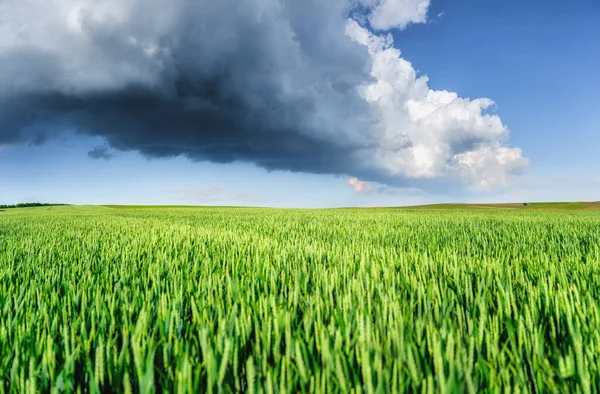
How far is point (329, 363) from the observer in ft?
3.76

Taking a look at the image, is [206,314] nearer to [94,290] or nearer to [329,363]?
[329,363]

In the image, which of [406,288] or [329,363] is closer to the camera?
[329,363]

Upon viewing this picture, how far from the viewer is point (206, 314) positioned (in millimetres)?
1738

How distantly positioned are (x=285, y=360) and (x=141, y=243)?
4654 mm

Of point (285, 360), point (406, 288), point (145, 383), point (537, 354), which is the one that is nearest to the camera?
point (145, 383)

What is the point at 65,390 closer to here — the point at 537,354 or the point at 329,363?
the point at 329,363

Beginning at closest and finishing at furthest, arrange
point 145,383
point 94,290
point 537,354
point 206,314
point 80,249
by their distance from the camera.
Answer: point 145,383 < point 537,354 < point 206,314 < point 94,290 < point 80,249

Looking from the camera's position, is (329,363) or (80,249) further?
(80,249)

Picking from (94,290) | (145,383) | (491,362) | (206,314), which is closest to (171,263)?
(94,290)

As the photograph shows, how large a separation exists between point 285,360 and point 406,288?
4.41 ft

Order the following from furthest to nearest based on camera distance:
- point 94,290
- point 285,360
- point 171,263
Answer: point 171,263
point 94,290
point 285,360

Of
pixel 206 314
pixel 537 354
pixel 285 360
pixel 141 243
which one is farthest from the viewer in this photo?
pixel 141 243

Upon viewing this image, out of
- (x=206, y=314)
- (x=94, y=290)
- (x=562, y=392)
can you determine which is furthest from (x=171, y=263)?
(x=562, y=392)

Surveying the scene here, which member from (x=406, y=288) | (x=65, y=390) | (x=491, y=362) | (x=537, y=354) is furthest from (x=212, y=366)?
(x=406, y=288)
